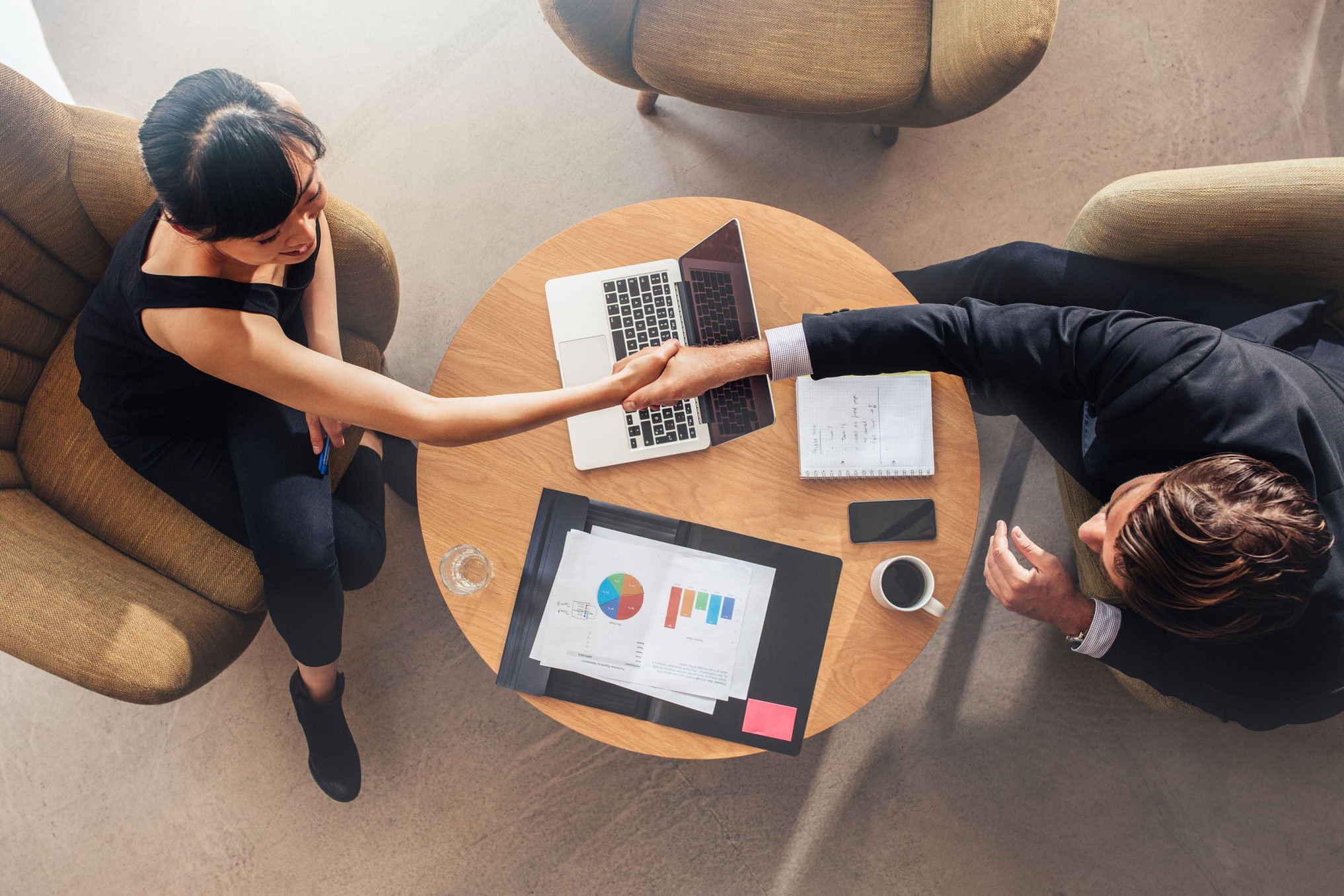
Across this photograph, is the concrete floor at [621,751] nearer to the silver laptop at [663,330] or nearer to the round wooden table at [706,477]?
the round wooden table at [706,477]

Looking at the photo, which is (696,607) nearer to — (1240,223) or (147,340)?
(147,340)

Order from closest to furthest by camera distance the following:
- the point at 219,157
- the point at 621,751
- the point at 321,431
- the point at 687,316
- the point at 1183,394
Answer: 1. the point at 219,157
2. the point at 1183,394
3. the point at 687,316
4. the point at 321,431
5. the point at 621,751

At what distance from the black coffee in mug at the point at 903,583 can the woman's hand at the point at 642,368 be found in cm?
54

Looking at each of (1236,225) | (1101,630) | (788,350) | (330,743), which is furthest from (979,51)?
(330,743)

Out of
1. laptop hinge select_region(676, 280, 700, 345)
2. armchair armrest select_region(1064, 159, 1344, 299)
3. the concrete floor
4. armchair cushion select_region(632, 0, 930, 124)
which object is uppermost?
armchair cushion select_region(632, 0, 930, 124)

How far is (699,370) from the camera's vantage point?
1.32 m

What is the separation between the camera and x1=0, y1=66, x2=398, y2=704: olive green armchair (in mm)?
1340

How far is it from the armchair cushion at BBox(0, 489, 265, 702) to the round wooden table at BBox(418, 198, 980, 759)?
557mm

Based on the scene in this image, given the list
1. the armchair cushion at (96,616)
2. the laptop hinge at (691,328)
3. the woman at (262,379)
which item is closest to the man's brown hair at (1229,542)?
the laptop hinge at (691,328)

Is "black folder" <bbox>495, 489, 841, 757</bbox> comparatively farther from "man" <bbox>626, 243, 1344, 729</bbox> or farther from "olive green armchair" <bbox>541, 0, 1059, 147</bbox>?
"olive green armchair" <bbox>541, 0, 1059, 147</bbox>

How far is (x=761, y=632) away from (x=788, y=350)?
512 mm

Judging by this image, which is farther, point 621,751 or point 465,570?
point 621,751

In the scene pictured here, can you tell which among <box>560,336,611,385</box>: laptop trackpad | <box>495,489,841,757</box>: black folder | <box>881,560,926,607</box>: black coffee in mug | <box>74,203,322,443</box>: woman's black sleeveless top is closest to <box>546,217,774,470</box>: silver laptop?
<box>560,336,611,385</box>: laptop trackpad

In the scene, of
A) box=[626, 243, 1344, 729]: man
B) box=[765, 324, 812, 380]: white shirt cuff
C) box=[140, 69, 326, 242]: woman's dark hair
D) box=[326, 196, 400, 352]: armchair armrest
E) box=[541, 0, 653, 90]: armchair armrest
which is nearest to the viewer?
box=[140, 69, 326, 242]: woman's dark hair
